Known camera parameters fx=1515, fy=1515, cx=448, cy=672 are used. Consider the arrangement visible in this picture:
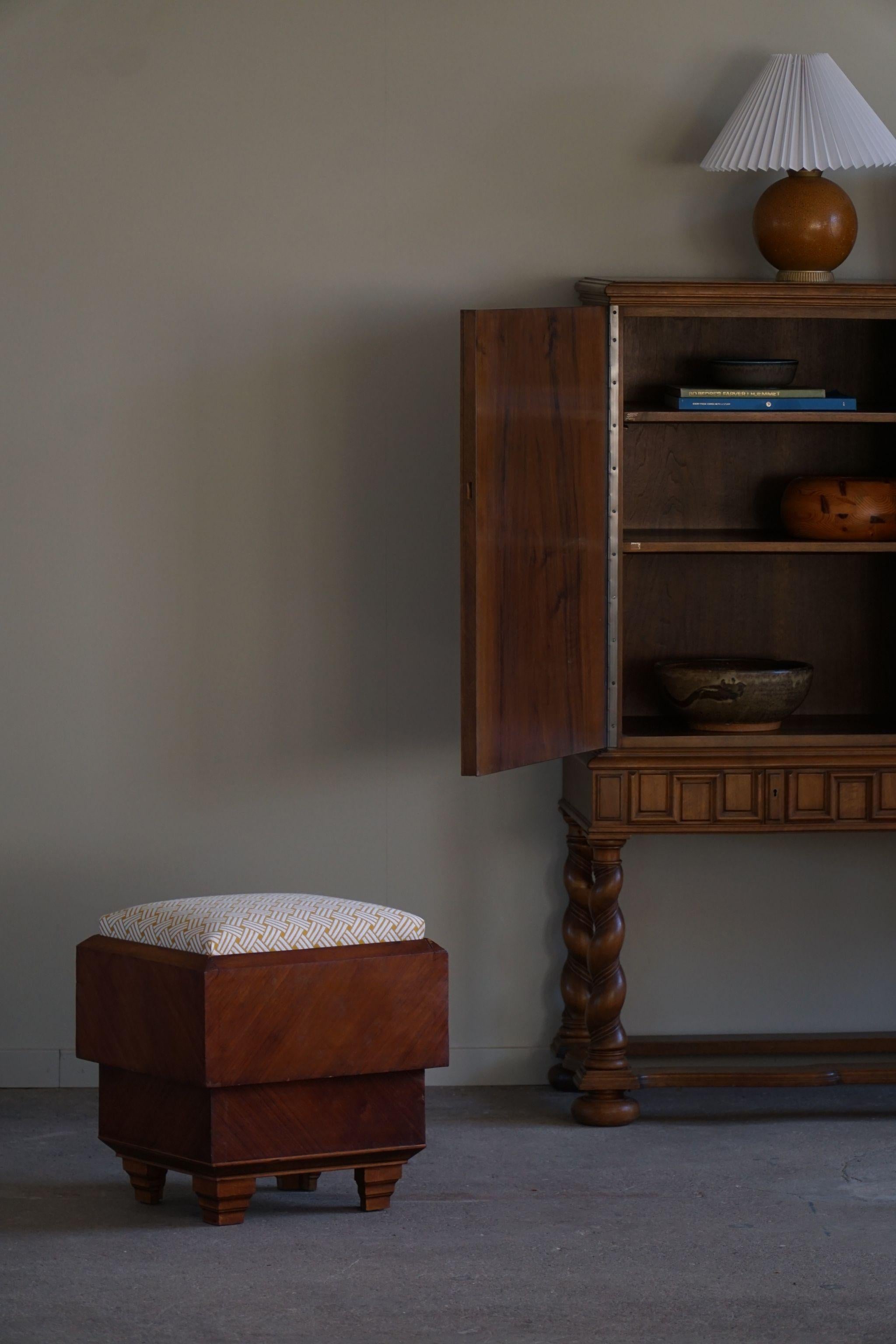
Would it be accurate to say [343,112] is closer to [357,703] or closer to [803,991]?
[357,703]

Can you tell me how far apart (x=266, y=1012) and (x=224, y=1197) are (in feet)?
1.29

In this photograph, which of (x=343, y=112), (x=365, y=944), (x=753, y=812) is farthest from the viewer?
(x=343, y=112)

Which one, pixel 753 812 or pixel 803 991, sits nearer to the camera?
pixel 753 812

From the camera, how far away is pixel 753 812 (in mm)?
3605

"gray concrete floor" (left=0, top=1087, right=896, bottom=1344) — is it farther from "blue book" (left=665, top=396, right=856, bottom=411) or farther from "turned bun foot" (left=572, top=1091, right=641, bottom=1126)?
"blue book" (left=665, top=396, right=856, bottom=411)

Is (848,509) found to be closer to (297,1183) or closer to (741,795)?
(741,795)

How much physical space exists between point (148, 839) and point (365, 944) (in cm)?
107

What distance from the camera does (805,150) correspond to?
364 centimetres

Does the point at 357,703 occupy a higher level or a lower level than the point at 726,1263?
higher

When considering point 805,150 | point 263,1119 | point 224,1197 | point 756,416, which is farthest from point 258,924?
point 805,150

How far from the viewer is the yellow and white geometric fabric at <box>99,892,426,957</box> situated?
3.02 metres

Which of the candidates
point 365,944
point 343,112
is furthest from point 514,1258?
point 343,112

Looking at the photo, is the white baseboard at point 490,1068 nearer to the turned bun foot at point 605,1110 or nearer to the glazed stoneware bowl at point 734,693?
the turned bun foot at point 605,1110

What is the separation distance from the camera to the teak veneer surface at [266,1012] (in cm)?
293
